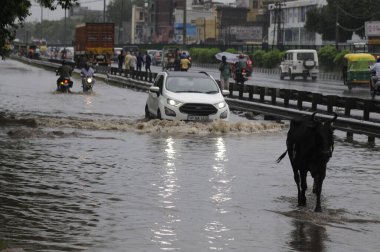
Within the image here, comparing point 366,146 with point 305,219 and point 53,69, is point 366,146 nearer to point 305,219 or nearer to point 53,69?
point 305,219

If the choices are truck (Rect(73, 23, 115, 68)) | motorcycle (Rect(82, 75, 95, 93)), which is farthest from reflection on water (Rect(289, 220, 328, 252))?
truck (Rect(73, 23, 115, 68))

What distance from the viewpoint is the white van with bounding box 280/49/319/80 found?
72.1 m

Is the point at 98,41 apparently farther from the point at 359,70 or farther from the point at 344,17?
the point at 344,17

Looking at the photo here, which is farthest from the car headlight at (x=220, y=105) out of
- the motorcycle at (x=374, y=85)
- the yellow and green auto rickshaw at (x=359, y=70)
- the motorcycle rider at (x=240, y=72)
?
the yellow and green auto rickshaw at (x=359, y=70)

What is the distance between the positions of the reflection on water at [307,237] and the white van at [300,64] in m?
60.0

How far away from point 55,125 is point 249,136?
17.8 ft

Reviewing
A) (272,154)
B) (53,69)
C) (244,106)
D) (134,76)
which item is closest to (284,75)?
(134,76)

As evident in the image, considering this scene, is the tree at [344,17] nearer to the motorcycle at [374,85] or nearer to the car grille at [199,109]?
the motorcycle at [374,85]

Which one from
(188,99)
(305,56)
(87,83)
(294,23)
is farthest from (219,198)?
(294,23)

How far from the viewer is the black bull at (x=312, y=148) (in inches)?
521

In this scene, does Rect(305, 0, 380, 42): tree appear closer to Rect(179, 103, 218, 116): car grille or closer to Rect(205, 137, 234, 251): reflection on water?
Rect(179, 103, 218, 116): car grille

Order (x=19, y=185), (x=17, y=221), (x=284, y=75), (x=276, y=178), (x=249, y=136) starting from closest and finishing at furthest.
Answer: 1. (x=17, y=221)
2. (x=19, y=185)
3. (x=276, y=178)
4. (x=249, y=136)
5. (x=284, y=75)

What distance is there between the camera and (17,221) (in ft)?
40.3

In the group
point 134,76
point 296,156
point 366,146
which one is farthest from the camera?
point 134,76
